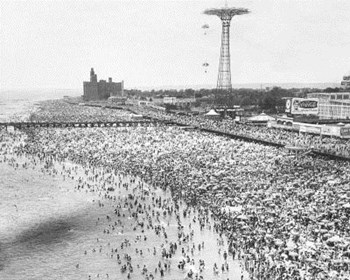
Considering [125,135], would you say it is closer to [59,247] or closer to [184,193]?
[184,193]

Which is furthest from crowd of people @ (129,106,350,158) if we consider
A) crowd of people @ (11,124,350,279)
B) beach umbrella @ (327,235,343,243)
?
beach umbrella @ (327,235,343,243)

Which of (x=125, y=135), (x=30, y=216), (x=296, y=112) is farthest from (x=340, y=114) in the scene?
(x=30, y=216)

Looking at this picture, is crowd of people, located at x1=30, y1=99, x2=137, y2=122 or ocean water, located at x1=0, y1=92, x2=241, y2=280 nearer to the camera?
ocean water, located at x1=0, y1=92, x2=241, y2=280

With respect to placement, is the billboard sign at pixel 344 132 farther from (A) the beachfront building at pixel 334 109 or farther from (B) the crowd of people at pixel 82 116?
(B) the crowd of people at pixel 82 116

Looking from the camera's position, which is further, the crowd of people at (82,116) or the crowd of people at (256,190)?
the crowd of people at (82,116)

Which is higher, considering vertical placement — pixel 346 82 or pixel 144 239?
pixel 346 82

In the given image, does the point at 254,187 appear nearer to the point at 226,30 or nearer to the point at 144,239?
the point at 144,239

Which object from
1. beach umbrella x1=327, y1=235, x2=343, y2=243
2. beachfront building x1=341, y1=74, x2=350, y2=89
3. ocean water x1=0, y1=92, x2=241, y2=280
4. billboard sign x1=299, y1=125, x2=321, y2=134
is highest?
beachfront building x1=341, y1=74, x2=350, y2=89

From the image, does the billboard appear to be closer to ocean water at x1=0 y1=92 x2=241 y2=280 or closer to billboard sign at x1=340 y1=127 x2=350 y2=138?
billboard sign at x1=340 y1=127 x2=350 y2=138

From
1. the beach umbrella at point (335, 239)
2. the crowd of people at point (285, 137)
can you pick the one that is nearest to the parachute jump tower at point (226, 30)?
the crowd of people at point (285, 137)

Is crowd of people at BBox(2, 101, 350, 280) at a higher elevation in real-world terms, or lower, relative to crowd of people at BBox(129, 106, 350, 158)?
lower

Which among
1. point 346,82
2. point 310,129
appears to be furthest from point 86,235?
point 346,82
